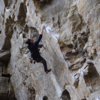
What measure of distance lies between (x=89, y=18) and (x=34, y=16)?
8.21 ft

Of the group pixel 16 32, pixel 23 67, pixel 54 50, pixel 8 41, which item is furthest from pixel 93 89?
pixel 8 41

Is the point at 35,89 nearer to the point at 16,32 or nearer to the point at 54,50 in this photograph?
the point at 54,50

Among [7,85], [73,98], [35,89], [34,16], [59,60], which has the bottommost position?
[7,85]

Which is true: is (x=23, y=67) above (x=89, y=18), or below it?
below

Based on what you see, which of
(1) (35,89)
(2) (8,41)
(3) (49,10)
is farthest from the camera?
(2) (8,41)

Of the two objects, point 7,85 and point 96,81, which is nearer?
point 96,81

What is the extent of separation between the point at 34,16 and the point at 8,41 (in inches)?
140

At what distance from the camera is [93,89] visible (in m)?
3.30

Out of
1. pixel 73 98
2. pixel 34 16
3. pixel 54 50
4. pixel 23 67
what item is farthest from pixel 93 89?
pixel 23 67

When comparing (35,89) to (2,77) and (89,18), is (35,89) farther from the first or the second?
(89,18)

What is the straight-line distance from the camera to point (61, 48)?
164 inches

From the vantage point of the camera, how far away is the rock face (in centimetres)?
330

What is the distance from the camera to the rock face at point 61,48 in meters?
3.30

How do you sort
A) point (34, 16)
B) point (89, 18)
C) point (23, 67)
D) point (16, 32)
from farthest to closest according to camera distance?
point (16, 32)
point (23, 67)
point (34, 16)
point (89, 18)
